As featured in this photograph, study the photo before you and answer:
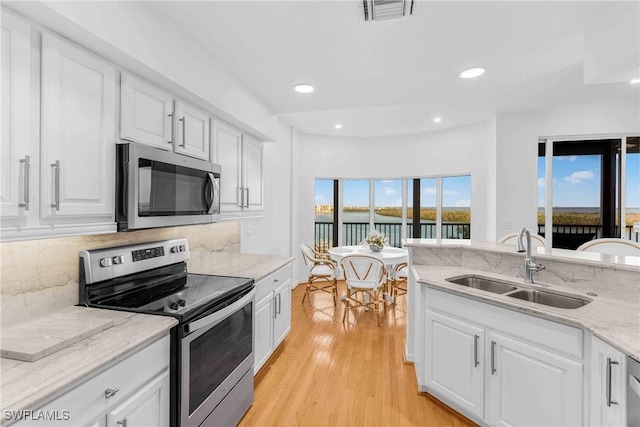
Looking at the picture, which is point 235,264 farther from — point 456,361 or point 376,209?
point 376,209

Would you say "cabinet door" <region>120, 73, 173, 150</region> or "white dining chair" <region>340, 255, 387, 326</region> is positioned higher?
"cabinet door" <region>120, 73, 173, 150</region>

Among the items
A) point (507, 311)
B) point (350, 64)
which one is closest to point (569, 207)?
point (507, 311)

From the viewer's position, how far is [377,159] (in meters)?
5.93

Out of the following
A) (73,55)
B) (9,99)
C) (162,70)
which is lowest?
(9,99)

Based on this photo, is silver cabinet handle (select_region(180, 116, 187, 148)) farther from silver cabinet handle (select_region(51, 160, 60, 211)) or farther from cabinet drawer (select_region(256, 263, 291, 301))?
cabinet drawer (select_region(256, 263, 291, 301))

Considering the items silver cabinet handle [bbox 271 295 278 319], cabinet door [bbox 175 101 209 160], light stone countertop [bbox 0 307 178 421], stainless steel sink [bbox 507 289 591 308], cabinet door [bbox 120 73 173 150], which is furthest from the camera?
silver cabinet handle [bbox 271 295 278 319]

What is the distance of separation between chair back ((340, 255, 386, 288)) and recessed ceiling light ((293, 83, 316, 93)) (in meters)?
1.97

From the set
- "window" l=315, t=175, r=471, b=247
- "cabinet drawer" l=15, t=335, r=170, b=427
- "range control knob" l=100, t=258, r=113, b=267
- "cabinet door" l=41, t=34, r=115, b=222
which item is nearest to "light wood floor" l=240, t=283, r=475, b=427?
"cabinet drawer" l=15, t=335, r=170, b=427

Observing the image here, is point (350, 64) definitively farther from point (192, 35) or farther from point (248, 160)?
point (248, 160)

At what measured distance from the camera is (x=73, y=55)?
135 centimetres

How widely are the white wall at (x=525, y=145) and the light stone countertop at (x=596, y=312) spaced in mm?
2577

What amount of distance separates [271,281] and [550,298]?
202 centimetres

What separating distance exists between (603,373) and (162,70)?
8.58 feet

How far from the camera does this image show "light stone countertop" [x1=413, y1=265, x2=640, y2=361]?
1253mm
